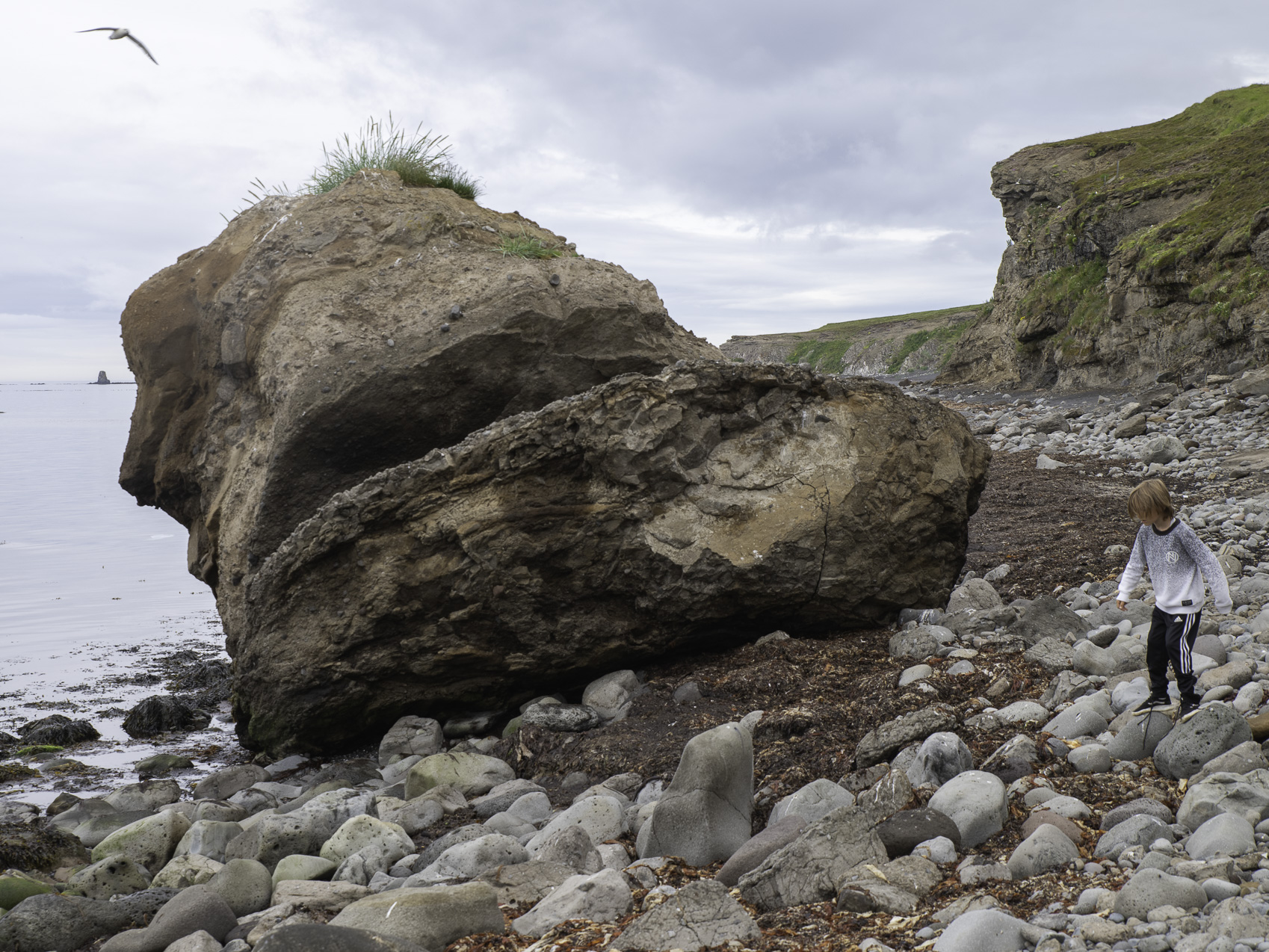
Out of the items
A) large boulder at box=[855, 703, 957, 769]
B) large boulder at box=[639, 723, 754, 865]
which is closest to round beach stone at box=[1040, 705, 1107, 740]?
large boulder at box=[855, 703, 957, 769]

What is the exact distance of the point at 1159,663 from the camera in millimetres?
4953

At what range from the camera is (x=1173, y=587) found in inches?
197

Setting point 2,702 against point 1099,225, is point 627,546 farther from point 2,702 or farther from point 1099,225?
point 1099,225

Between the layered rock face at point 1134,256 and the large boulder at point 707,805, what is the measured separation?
68.5 feet

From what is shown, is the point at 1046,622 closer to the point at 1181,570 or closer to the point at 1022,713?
the point at 1022,713

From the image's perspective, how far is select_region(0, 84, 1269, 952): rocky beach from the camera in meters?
3.89

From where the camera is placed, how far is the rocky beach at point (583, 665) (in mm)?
3887

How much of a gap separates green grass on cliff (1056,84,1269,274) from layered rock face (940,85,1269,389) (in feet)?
0.17

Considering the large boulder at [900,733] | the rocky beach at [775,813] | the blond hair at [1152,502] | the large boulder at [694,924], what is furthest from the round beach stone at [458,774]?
the blond hair at [1152,502]

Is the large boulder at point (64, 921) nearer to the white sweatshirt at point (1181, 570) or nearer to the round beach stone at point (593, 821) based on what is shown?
the round beach stone at point (593, 821)

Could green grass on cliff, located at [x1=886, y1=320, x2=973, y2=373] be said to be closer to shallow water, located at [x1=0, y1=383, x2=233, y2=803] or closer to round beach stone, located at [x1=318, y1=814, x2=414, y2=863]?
shallow water, located at [x1=0, y1=383, x2=233, y2=803]

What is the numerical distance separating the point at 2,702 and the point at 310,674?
548cm

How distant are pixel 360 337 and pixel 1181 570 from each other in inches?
247

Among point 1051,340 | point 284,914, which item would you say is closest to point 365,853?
point 284,914
